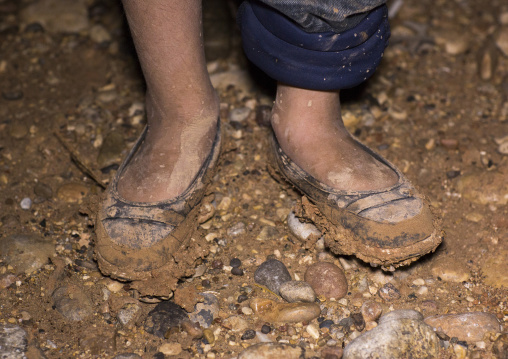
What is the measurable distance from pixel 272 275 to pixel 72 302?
1.91 ft

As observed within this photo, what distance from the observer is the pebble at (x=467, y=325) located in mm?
1463

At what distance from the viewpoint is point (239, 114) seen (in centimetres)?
219

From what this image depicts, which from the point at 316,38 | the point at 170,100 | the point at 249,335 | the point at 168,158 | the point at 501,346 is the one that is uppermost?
the point at 316,38

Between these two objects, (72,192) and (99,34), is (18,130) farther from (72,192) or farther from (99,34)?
(99,34)

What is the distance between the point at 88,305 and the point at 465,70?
1882 mm

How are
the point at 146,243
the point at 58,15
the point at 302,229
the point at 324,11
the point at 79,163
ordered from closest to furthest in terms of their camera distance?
the point at 324,11, the point at 146,243, the point at 302,229, the point at 79,163, the point at 58,15

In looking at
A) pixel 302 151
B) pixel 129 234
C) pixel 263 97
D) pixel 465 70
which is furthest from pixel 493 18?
pixel 129 234

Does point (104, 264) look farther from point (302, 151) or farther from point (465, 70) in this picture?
point (465, 70)

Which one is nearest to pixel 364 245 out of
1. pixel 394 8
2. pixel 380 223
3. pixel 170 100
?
pixel 380 223

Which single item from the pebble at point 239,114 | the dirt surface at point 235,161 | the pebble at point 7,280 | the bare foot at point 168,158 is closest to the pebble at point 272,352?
→ the dirt surface at point 235,161

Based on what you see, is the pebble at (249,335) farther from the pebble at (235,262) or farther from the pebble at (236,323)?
the pebble at (235,262)

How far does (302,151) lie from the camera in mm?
1682

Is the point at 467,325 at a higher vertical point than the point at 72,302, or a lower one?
higher

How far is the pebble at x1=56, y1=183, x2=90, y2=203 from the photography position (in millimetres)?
1908
